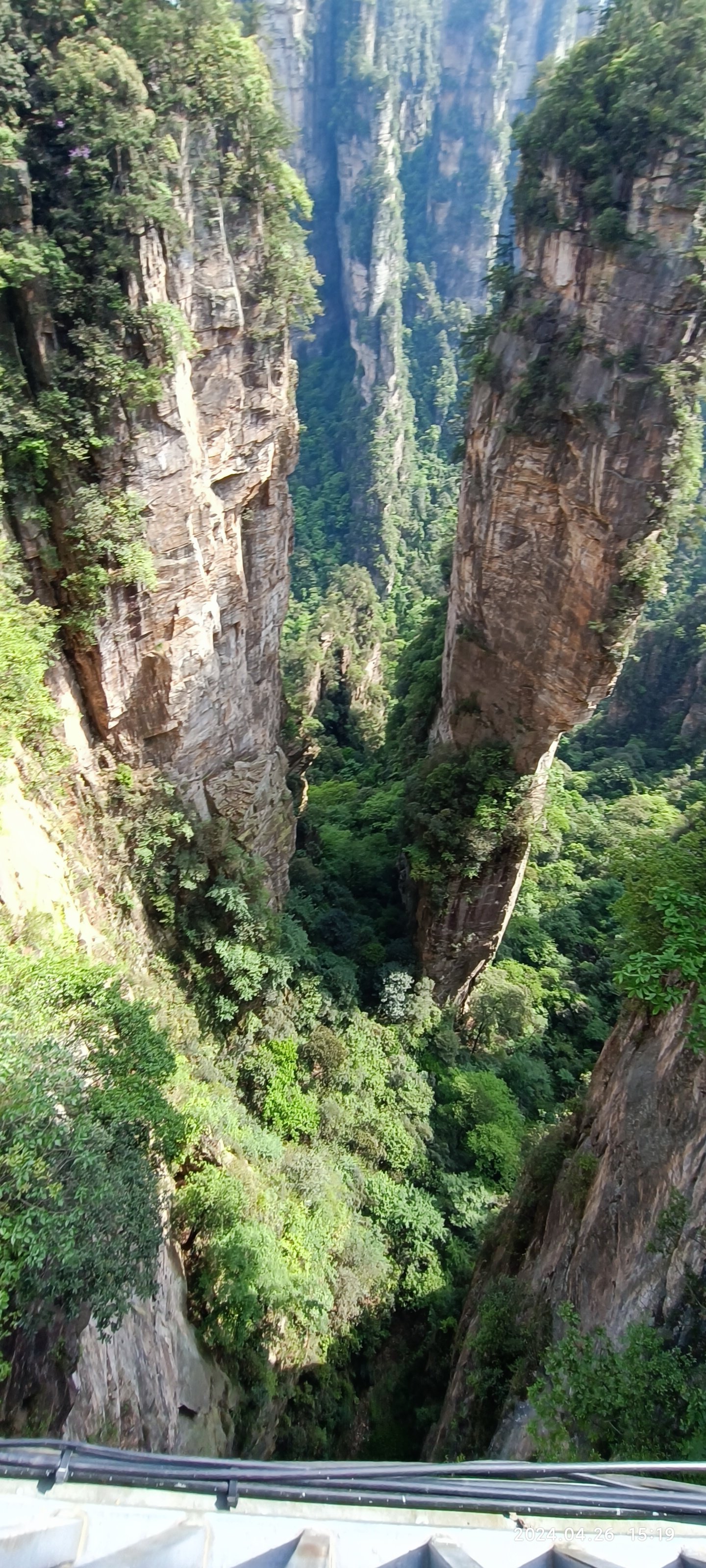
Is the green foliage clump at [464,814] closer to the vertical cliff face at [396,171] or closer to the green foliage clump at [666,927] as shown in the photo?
the green foliage clump at [666,927]

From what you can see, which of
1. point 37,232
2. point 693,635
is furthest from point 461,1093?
point 693,635

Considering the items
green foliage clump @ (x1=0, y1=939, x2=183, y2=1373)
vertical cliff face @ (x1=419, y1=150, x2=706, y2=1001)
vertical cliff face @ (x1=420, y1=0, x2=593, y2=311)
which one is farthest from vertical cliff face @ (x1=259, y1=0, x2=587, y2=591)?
green foliage clump @ (x1=0, y1=939, x2=183, y2=1373)

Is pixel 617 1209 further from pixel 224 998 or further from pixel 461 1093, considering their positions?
pixel 461 1093

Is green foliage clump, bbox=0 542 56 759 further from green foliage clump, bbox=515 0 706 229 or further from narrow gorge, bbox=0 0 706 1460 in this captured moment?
green foliage clump, bbox=515 0 706 229

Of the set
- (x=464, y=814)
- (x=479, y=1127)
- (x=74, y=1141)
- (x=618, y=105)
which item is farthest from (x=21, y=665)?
(x=479, y=1127)

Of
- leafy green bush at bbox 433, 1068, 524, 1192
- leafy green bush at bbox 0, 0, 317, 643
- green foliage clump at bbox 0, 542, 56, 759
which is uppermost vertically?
leafy green bush at bbox 0, 0, 317, 643
